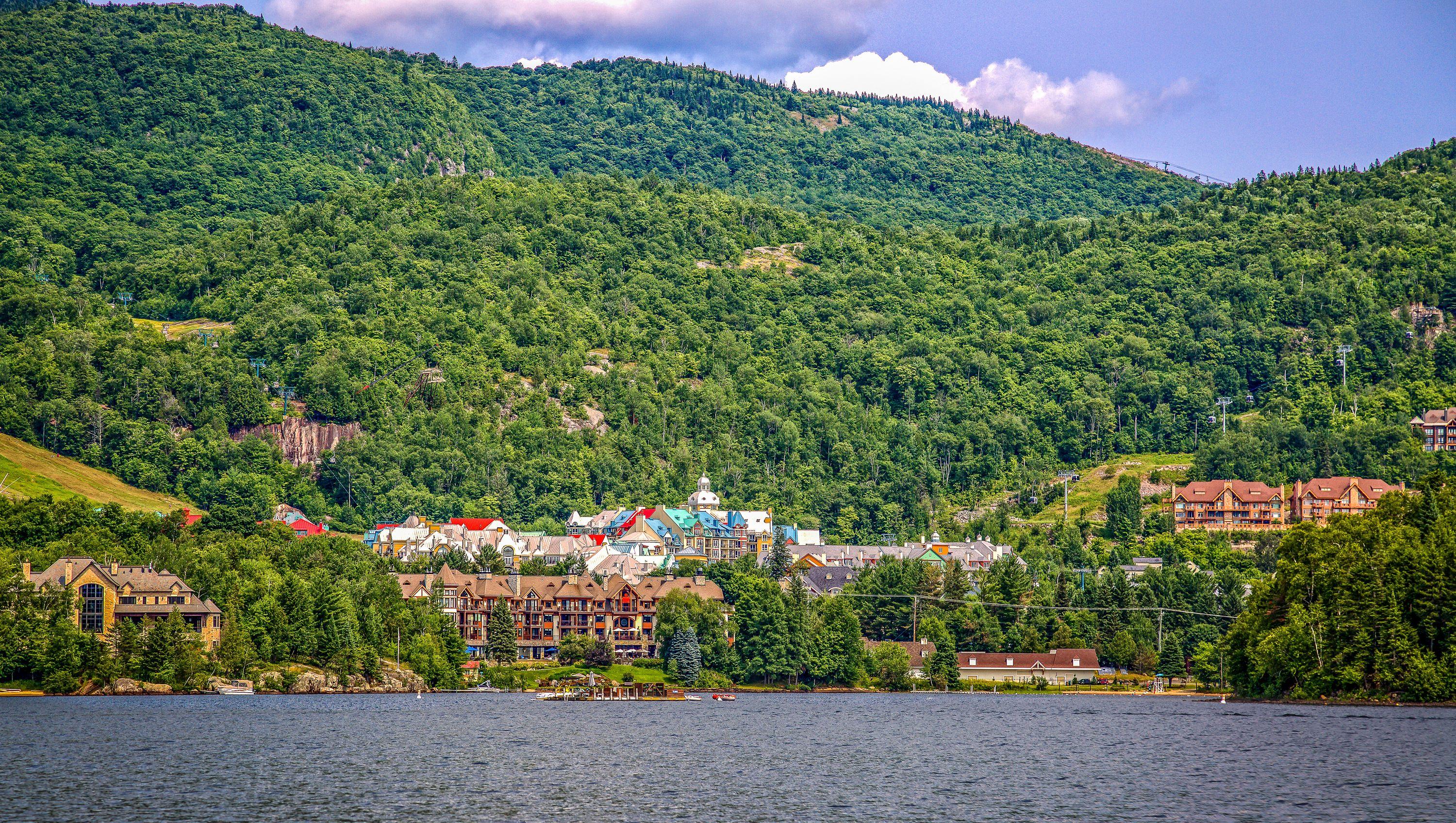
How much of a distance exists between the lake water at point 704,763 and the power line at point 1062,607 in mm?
37026

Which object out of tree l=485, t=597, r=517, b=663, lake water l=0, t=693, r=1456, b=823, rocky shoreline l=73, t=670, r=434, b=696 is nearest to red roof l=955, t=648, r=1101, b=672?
lake water l=0, t=693, r=1456, b=823

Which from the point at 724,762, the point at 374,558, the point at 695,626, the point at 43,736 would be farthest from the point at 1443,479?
the point at 43,736

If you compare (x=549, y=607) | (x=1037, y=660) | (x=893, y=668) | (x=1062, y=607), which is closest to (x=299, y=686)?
(x=549, y=607)

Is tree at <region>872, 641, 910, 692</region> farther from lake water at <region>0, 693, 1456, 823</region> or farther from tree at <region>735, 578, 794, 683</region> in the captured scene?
lake water at <region>0, 693, 1456, 823</region>

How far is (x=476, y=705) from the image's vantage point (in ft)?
419

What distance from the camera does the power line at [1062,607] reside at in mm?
164250

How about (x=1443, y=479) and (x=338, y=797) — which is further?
(x=1443, y=479)

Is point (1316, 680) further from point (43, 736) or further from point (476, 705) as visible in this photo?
point (43, 736)

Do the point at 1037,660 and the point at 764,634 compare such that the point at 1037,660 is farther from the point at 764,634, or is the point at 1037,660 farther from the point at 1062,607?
the point at 764,634

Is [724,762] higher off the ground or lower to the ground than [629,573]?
lower

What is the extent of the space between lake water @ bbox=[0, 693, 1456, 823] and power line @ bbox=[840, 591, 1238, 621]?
37.0m

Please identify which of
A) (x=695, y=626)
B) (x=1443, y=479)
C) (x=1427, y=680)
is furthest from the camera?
(x=695, y=626)

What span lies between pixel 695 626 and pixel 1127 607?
46.9m

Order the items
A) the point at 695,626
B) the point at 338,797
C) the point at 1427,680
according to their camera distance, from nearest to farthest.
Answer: the point at 338,797 → the point at 1427,680 → the point at 695,626
